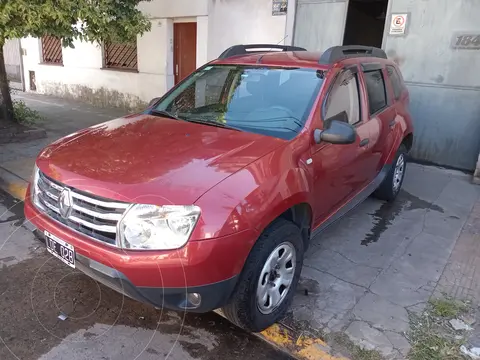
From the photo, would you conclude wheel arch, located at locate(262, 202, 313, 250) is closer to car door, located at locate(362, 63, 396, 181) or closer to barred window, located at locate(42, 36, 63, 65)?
car door, located at locate(362, 63, 396, 181)

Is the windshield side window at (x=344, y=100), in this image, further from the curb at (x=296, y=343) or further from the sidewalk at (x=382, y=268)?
the curb at (x=296, y=343)

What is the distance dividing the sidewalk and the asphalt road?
37 centimetres

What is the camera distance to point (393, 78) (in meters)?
4.79

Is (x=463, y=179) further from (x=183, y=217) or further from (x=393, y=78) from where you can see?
(x=183, y=217)

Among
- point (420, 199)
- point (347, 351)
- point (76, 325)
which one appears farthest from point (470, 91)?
point (76, 325)

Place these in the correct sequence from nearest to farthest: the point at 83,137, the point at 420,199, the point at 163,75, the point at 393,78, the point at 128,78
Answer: the point at 83,137 < the point at 393,78 < the point at 420,199 < the point at 163,75 < the point at 128,78

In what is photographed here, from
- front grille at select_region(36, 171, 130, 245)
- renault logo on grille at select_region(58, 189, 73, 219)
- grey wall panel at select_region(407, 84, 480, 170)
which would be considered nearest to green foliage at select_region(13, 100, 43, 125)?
front grille at select_region(36, 171, 130, 245)

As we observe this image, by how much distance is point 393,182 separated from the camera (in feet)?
16.1

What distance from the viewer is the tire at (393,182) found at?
4805 mm

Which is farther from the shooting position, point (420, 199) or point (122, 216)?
point (420, 199)

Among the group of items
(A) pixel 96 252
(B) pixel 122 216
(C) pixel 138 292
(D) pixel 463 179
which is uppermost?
(B) pixel 122 216

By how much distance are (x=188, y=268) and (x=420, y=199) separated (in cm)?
403

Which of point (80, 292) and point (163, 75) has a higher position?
point (163, 75)

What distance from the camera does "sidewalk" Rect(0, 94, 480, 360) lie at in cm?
275
